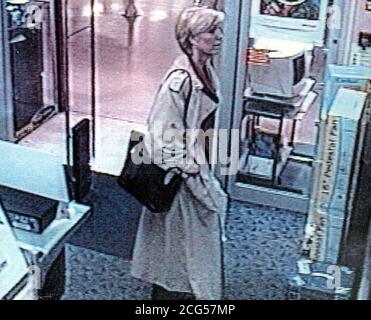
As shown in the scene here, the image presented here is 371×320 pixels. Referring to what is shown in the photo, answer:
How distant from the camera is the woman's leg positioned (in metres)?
1.22

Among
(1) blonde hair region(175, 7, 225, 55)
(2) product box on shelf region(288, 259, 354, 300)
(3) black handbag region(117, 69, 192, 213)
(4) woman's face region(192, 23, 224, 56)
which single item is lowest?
(2) product box on shelf region(288, 259, 354, 300)

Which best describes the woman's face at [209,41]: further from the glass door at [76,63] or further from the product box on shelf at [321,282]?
the product box on shelf at [321,282]

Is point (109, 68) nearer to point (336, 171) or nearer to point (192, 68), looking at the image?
point (192, 68)

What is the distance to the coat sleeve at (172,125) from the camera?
115 cm

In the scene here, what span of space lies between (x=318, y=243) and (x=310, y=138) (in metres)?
0.20

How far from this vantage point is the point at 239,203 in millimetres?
1219

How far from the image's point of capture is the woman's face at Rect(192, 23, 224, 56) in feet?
3.71

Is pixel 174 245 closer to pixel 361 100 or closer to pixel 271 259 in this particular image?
pixel 271 259

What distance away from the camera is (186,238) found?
1.24m

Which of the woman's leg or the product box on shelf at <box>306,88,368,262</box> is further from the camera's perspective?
the woman's leg

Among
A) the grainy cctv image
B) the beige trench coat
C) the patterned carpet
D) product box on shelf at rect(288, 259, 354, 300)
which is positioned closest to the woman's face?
the grainy cctv image

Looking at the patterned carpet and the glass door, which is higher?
the glass door

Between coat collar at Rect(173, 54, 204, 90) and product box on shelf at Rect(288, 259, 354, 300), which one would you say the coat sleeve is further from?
product box on shelf at Rect(288, 259, 354, 300)
